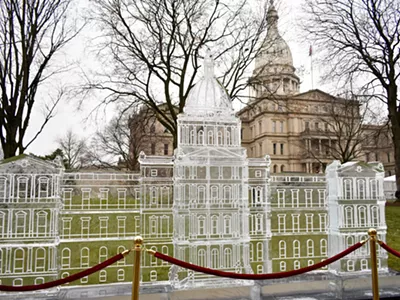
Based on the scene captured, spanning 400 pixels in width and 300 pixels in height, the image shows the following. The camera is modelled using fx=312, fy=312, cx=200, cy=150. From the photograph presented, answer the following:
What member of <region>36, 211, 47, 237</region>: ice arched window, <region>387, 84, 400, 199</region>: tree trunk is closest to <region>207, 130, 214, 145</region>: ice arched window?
<region>36, 211, 47, 237</region>: ice arched window

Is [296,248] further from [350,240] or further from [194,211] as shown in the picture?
[194,211]

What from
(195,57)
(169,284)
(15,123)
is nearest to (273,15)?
(195,57)

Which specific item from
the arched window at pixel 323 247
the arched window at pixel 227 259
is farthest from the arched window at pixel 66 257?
the arched window at pixel 323 247

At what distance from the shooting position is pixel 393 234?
10695mm

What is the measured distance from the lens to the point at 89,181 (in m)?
5.89

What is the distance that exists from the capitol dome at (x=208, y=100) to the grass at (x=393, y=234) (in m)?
6.24

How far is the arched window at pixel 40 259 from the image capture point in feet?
18.1

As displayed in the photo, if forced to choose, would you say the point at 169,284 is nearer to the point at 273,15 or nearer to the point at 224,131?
the point at 224,131

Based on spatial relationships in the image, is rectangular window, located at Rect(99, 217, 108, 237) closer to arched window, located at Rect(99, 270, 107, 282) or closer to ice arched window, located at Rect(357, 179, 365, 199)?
arched window, located at Rect(99, 270, 107, 282)

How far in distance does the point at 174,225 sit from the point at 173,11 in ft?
36.2

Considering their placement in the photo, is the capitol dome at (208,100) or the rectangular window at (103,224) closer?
the rectangular window at (103,224)

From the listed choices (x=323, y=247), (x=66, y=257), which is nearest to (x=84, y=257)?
(x=66, y=257)

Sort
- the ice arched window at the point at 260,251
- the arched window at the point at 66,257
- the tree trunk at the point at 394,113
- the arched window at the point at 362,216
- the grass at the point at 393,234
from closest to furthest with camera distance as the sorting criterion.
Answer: the arched window at the point at 66,257, the ice arched window at the point at 260,251, the arched window at the point at 362,216, the grass at the point at 393,234, the tree trunk at the point at 394,113

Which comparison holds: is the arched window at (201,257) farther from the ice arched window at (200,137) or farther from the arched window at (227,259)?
the ice arched window at (200,137)
